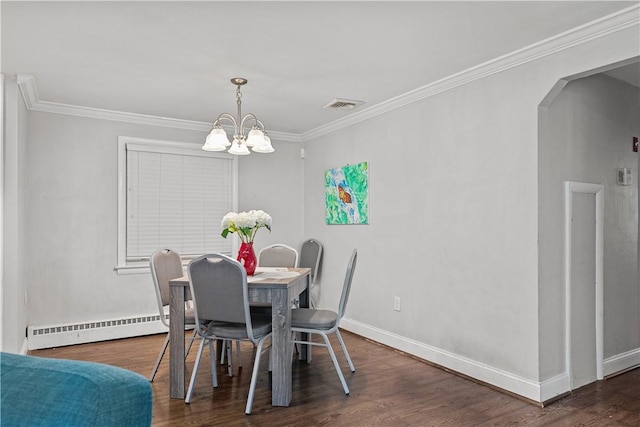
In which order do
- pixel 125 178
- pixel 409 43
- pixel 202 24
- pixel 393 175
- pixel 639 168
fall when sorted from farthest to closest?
1. pixel 125 178
2. pixel 393 175
3. pixel 639 168
4. pixel 409 43
5. pixel 202 24

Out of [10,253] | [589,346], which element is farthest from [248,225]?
[589,346]

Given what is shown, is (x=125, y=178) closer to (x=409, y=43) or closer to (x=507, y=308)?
(x=409, y=43)

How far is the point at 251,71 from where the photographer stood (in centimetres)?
332

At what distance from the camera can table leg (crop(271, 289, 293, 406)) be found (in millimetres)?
2805

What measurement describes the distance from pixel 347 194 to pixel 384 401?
243 cm

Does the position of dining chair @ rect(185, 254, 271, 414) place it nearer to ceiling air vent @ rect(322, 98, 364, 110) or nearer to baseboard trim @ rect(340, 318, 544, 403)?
baseboard trim @ rect(340, 318, 544, 403)

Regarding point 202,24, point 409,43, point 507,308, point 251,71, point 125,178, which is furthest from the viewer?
point 125,178

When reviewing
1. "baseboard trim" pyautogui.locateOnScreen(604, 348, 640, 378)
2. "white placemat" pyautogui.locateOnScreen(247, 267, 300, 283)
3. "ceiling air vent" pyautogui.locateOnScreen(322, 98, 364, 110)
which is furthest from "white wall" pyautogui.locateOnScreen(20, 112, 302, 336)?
"baseboard trim" pyautogui.locateOnScreen(604, 348, 640, 378)

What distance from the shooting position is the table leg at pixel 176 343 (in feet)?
9.61

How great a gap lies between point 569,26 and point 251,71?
2115mm

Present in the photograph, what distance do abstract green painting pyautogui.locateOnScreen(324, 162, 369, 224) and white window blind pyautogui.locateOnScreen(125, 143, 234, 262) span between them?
3.88 ft

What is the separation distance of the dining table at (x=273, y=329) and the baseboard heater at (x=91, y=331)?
6.21 feet

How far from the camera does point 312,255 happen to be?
17.2 ft

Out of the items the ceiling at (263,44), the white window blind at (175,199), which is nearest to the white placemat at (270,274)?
the ceiling at (263,44)
